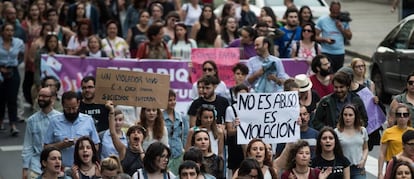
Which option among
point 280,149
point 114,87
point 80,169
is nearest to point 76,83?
point 114,87

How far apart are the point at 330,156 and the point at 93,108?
9.75ft

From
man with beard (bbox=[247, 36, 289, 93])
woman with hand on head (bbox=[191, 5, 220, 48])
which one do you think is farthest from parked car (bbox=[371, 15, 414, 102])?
man with beard (bbox=[247, 36, 289, 93])

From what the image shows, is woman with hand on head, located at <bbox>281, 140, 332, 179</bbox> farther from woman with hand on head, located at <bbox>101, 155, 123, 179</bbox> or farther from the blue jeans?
woman with hand on head, located at <bbox>101, 155, 123, 179</bbox>

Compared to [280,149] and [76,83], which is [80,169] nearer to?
[280,149]

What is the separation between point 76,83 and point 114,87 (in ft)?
14.6

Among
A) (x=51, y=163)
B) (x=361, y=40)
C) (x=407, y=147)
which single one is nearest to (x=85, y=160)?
(x=51, y=163)

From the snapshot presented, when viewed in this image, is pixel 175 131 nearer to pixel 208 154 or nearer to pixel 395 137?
pixel 208 154

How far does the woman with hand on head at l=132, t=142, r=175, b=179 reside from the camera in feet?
37.2

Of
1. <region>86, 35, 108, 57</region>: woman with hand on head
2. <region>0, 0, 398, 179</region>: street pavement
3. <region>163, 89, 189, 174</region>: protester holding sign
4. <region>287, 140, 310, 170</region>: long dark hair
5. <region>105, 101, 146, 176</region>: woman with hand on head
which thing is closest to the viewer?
<region>287, 140, 310, 170</region>: long dark hair

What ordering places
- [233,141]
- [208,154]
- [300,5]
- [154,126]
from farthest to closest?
[300,5] → [233,141] → [154,126] → [208,154]

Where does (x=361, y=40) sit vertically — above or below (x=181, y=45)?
below

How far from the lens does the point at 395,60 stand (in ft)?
66.1

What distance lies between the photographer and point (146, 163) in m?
11.4

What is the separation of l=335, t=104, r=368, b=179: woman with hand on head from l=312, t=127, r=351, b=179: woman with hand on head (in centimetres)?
43
